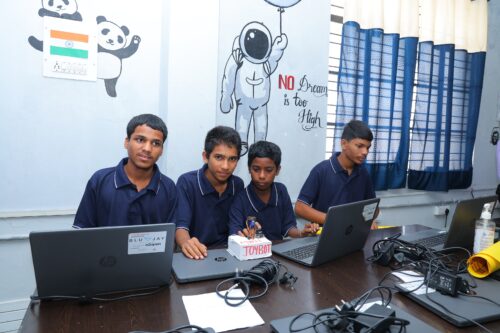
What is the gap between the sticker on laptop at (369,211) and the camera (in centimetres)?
138

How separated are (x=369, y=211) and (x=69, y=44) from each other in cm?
182

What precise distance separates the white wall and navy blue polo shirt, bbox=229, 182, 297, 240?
23.3 inches

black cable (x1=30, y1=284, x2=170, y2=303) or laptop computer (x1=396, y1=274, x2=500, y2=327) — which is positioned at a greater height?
laptop computer (x1=396, y1=274, x2=500, y2=327)

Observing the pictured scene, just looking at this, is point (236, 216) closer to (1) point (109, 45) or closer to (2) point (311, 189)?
(2) point (311, 189)

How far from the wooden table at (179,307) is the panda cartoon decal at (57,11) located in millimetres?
1556

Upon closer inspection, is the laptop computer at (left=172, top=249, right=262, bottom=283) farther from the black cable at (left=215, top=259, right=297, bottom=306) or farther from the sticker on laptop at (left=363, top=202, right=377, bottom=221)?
the sticker on laptop at (left=363, top=202, right=377, bottom=221)

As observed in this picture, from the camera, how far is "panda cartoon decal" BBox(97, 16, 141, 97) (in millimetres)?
2035

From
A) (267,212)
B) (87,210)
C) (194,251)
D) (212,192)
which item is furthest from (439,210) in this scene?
(87,210)

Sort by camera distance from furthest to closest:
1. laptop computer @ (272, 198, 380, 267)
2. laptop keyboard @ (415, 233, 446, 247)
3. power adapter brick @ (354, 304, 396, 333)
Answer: laptop keyboard @ (415, 233, 446, 247), laptop computer @ (272, 198, 380, 267), power adapter brick @ (354, 304, 396, 333)

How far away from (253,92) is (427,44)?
5.50 feet

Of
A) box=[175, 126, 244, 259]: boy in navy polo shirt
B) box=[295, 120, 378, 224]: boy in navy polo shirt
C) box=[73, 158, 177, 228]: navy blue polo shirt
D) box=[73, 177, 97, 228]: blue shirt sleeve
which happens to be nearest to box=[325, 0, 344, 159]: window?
box=[295, 120, 378, 224]: boy in navy polo shirt

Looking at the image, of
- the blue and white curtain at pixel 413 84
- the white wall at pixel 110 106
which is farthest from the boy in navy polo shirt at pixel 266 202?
the blue and white curtain at pixel 413 84

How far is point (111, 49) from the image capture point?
206 cm

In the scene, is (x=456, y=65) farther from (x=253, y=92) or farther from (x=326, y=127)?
(x=253, y=92)
